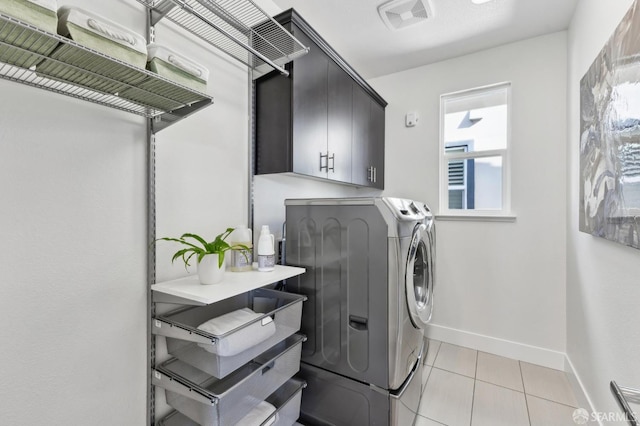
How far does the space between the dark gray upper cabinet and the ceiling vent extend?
0.43 meters

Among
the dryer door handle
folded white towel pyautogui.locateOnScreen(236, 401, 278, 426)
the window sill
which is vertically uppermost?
the window sill

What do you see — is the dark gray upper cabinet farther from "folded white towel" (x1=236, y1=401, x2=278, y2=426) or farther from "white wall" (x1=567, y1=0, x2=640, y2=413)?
"white wall" (x1=567, y1=0, x2=640, y2=413)

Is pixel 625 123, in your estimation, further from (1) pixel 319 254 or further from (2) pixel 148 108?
(2) pixel 148 108

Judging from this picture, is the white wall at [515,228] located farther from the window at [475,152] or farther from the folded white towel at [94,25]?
the folded white towel at [94,25]

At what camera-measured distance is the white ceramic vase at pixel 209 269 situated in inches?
45.0

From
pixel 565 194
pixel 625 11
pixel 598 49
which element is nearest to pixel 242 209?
pixel 625 11

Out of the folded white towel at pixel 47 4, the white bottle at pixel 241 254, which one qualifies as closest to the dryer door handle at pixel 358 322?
the white bottle at pixel 241 254

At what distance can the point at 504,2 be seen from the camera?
1.91 m

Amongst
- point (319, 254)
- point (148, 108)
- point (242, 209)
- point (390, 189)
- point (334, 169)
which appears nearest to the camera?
point (148, 108)

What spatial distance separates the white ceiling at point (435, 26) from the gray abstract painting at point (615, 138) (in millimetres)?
817

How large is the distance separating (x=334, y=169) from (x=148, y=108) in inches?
50.9

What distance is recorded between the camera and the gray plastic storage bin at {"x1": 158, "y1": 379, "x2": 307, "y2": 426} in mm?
1242

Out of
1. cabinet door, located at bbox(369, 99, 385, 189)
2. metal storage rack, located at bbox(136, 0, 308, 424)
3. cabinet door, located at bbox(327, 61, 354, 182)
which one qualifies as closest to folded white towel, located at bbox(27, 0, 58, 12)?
metal storage rack, located at bbox(136, 0, 308, 424)

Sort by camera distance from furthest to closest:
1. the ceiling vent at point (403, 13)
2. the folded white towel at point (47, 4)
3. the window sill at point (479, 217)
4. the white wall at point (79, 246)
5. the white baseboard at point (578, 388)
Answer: the window sill at point (479, 217)
the ceiling vent at point (403, 13)
the white baseboard at point (578, 388)
the white wall at point (79, 246)
the folded white towel at point (47, 4)
